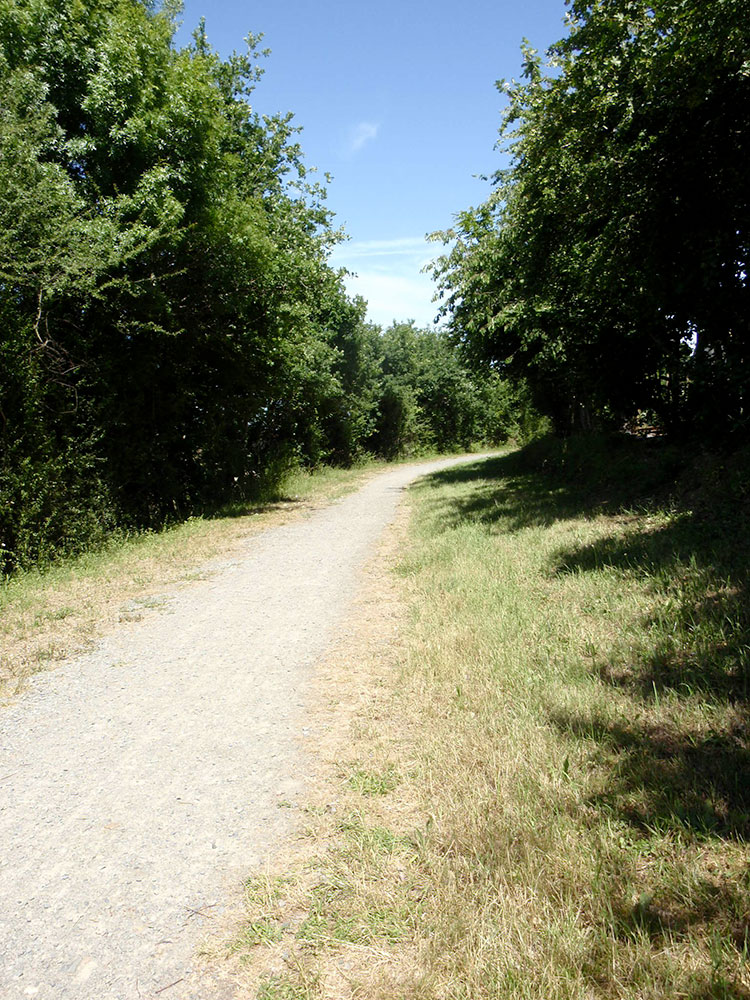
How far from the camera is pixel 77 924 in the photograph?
2482 mm

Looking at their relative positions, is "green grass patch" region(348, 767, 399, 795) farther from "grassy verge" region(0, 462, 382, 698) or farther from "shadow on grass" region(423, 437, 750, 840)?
"grassy verge" region(0, 462, 382, 698)

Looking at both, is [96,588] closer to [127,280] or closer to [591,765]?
[127,280]

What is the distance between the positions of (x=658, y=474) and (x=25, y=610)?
945 centimetres

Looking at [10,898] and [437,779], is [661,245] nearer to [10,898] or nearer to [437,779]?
[437,779]

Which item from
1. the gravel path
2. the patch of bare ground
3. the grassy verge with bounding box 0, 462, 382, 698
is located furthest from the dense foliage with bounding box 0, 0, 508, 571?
the patch of bare ground

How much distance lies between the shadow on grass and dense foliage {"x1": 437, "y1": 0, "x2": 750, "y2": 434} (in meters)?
1.27

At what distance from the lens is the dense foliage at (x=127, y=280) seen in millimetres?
9039

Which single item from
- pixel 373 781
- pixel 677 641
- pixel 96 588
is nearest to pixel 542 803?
pixel 373 781

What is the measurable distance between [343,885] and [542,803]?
1.01 metres

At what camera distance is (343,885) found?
2.60 meters

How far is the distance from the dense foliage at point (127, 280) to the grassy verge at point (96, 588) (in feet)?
2.44

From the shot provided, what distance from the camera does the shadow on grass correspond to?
9.23 ft

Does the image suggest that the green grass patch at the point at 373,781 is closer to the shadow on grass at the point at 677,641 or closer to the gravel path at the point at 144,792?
the gravel path at the point at 144,792

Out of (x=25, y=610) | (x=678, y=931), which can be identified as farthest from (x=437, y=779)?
(x=25, y=610)
